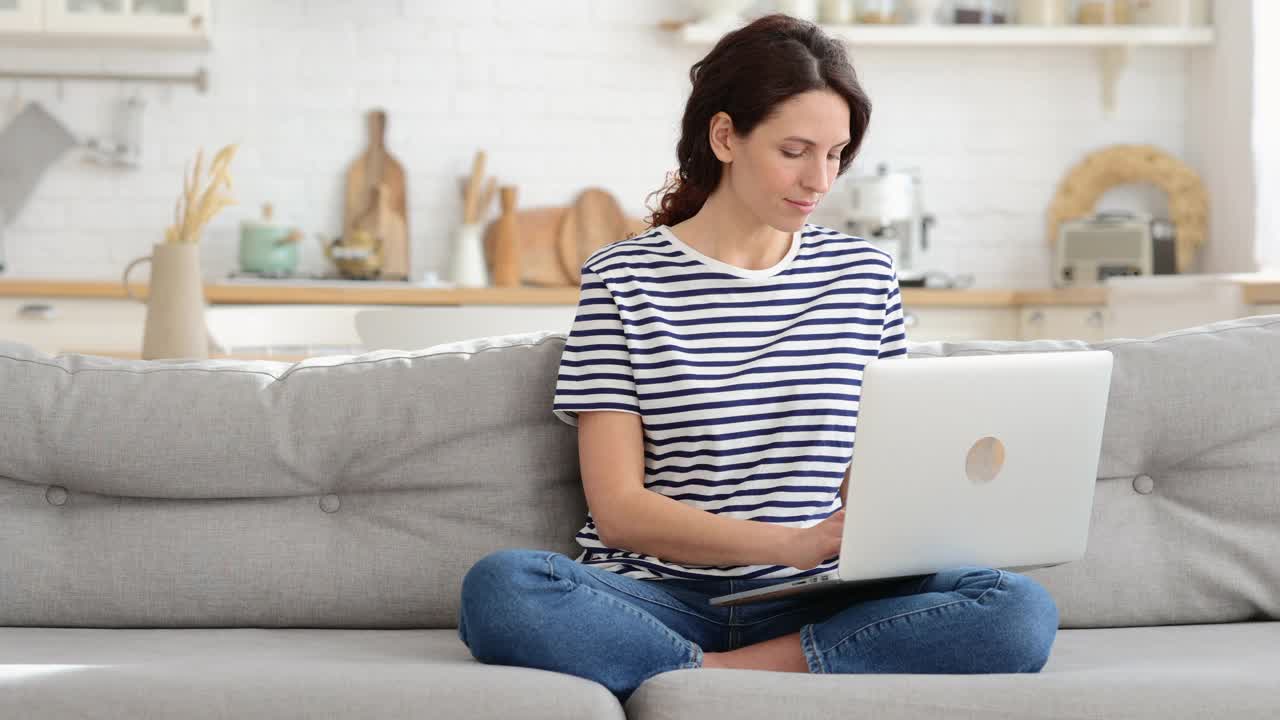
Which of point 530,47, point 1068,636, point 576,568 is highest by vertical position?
point 530,47

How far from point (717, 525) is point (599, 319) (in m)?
0.30

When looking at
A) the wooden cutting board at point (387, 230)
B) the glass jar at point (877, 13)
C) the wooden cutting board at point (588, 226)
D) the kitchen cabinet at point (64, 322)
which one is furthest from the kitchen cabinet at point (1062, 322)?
the kitchen cabinet at point (64, 322)

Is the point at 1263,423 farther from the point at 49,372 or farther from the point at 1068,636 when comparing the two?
the point at 49,372

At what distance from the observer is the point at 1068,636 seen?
1.71 m

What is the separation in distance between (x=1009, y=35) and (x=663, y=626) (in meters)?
3.58

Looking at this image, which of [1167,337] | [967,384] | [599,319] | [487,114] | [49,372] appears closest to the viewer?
[967,384]

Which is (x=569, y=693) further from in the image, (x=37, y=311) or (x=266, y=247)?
(x=266, y=247)

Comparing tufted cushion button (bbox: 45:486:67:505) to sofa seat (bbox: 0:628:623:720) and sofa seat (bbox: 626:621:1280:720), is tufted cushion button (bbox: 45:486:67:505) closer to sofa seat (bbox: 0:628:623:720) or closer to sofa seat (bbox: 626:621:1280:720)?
sofa seat (bbox: 0:628:623:720)

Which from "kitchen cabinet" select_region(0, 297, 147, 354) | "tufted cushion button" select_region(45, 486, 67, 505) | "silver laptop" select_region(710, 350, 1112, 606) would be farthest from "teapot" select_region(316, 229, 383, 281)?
"silver laptop" select_region(710, 350, 1112, 606)

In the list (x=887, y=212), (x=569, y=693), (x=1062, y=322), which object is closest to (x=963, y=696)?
(x=569, y=693)

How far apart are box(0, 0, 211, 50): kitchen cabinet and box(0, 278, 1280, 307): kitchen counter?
83 centimetres

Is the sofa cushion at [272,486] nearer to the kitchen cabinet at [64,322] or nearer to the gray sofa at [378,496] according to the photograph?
the gray sofa at [378,496]

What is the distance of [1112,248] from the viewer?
437 centimetres

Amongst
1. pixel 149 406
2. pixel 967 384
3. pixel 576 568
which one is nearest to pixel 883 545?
pixel 967 384
